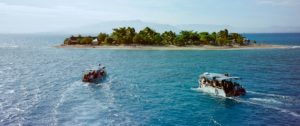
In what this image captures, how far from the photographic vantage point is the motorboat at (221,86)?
181 feet

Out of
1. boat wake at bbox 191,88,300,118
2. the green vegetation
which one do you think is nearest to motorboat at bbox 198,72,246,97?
boat wake at bbox 191,88,300,118

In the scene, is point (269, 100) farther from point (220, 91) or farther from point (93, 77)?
point (93, 77)

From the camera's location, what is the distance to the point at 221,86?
2221 inches

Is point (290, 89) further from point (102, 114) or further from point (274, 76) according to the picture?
point (102, 114)

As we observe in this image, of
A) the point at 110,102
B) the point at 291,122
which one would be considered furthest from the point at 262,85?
the point at 110,102

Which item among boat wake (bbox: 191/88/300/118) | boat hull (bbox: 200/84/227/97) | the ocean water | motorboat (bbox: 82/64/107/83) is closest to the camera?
the ocean water

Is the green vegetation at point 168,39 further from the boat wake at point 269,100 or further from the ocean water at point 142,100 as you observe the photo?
the boat wake at point 269,100

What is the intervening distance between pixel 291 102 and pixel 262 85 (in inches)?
560

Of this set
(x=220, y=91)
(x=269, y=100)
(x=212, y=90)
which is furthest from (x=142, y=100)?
(x=269, y=100)

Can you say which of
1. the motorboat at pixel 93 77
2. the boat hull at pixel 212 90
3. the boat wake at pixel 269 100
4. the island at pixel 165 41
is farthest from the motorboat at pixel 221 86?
the island at pixel 165 41

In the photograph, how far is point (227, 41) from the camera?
552ft

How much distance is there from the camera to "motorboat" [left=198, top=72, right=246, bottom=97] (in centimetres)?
5512

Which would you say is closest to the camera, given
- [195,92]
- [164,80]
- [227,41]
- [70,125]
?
[70,125]

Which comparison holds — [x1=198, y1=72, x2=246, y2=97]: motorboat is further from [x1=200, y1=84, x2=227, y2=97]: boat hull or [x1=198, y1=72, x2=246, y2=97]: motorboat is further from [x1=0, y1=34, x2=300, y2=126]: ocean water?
[x1=0, y1=34, x2=300, y2=126]: ocean water
